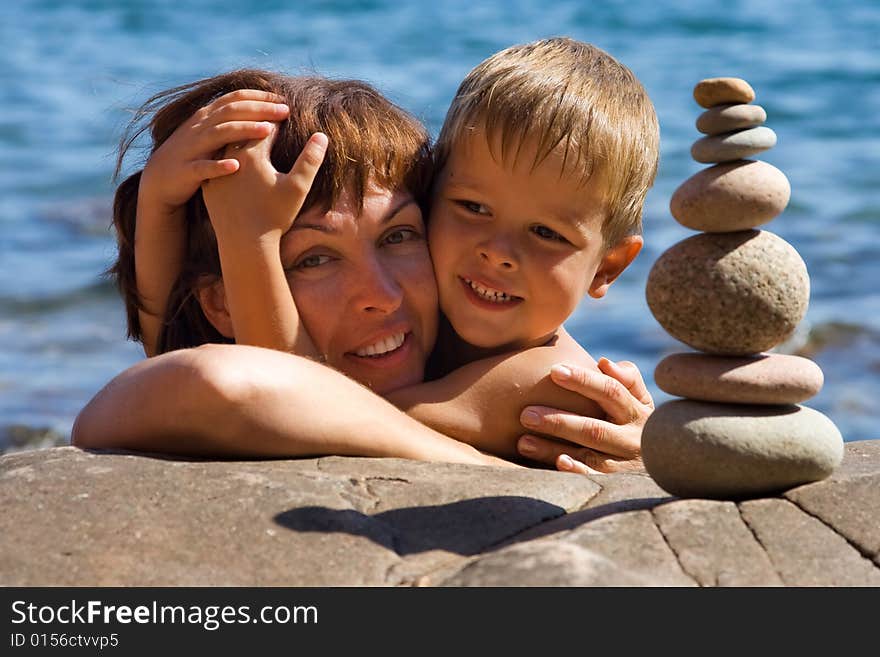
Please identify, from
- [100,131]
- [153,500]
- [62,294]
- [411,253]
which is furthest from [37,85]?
[153,500]

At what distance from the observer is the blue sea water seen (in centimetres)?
641

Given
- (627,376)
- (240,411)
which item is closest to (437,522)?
(240,411)

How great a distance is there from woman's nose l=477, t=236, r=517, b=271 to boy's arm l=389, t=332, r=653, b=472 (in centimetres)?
26

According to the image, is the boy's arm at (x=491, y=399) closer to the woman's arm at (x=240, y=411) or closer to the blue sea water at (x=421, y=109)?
the woman's arm at (x=240, y=411)

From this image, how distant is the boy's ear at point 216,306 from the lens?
357 cm

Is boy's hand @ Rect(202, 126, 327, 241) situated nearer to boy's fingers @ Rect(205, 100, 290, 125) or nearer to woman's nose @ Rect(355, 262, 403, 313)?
boy's fingers @ Rect(205, 100, 290, 125)

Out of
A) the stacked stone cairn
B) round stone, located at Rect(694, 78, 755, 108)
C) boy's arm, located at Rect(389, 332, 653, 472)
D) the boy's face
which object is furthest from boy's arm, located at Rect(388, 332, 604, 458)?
round stone, located at Rect(694, 78, 755, 108)

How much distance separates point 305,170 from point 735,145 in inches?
50.6

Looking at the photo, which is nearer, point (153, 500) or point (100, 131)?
point (153, 500)

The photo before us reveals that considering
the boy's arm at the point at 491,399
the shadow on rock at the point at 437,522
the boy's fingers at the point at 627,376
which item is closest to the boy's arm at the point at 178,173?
the boy's arm at the point at 491,399

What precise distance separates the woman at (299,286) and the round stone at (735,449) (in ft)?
2.29

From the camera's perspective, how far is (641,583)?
1981 mm
